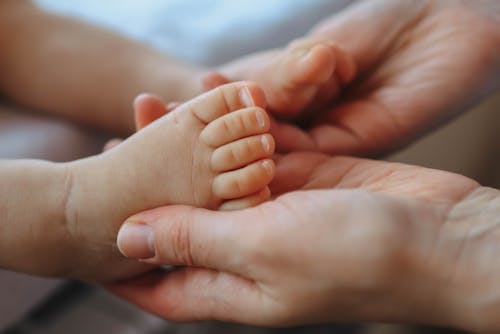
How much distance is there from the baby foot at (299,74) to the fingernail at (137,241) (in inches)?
10.1

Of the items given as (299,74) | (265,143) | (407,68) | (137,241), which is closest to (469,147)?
(407,68)

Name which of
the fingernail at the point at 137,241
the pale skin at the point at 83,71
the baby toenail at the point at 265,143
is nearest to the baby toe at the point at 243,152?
the baby toenail at the point at 265,143

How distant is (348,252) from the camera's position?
19.9 inches

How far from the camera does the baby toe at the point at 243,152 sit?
598 mm

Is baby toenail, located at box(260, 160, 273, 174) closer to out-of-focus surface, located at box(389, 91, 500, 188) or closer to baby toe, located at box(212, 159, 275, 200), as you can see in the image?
baby toe, located at box(212, 159, 275, 200)

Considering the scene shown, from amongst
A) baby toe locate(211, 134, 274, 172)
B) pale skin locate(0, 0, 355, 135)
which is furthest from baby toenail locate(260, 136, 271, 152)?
pale skin locate(0, 0, 355, 135)

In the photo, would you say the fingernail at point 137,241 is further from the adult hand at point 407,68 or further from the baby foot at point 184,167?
the adult hand at point 407,68

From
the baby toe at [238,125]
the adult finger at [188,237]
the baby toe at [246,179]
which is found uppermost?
the baby toe at [238,125]

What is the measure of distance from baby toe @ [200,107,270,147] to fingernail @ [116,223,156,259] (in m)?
0.12

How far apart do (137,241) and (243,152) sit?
0.48ft

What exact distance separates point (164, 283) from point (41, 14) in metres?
0.55

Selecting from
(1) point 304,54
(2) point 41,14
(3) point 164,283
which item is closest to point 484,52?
(1) point 304,54

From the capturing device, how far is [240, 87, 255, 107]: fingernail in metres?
0.62

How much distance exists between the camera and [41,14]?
3.14 ft
